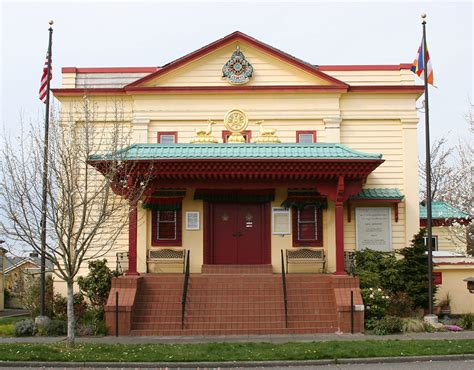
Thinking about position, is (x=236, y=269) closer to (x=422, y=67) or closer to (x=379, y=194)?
(x=379, y=194)

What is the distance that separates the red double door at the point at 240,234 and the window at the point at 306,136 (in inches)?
107

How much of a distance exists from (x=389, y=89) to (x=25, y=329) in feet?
47.2

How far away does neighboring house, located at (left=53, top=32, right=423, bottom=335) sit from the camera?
20.8 metres

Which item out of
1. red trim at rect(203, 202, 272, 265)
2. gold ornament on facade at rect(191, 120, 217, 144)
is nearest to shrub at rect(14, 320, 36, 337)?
red trim at rect(203, 202, 272, 265)

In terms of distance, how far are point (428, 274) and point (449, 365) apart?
7.14 meters

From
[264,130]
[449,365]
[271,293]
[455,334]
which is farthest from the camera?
[264,130]

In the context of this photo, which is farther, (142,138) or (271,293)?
(142,138)

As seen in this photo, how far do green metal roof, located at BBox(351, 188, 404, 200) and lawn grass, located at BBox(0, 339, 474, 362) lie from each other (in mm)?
7790

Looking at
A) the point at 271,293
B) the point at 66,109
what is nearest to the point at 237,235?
the point at 271,293

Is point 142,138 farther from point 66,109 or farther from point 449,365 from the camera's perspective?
point 449,365

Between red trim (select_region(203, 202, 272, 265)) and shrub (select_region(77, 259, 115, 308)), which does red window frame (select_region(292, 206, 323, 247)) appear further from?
shrub (select_region(77, 259, 115, 308))

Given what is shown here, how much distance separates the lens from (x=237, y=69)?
77.9ft

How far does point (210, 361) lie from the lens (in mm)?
13203

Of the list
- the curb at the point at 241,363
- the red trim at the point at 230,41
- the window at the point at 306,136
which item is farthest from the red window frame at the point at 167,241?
the curb at the point at 241,363
